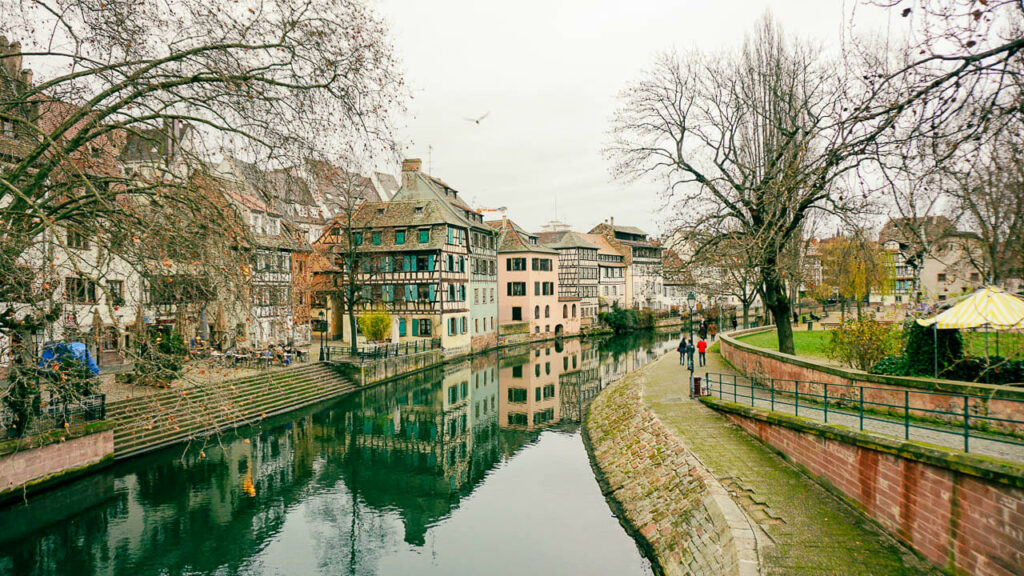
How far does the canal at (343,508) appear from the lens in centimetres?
1199

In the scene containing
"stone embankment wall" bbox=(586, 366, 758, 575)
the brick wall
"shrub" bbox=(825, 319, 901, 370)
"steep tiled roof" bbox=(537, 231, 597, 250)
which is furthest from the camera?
"steep tiled roof" bbox=(537, 231, 597, 250)

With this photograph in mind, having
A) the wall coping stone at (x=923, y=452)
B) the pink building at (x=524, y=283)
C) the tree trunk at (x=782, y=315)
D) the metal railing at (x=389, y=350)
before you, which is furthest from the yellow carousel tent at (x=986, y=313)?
the pink building at (x=524, y=283)

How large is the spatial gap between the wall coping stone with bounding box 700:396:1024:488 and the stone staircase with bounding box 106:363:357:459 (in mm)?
10038

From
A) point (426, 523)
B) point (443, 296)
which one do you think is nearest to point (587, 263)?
point (443, 296)

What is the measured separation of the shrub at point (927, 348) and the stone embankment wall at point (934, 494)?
3.51 metres

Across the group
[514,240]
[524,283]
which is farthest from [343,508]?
[514,240]

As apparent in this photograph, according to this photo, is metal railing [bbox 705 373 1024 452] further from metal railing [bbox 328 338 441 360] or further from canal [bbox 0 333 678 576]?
metal railing [bbox 328 338 441 360]

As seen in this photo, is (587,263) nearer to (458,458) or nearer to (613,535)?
(458,458)

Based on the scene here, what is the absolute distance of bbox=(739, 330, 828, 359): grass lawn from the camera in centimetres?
2254

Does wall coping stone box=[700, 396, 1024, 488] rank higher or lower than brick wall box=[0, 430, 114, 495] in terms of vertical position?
higher

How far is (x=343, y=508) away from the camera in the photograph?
48.8 ft

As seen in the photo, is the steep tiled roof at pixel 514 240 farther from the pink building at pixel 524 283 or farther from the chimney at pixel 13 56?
the chimney at pixel 13 56

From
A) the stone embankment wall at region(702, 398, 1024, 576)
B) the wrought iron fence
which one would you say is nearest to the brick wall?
the wrought iron fence

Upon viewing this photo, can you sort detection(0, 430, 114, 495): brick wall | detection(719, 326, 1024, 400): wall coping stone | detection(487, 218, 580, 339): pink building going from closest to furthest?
detection(719, 326, 1024, 400): wall coping stone < detection(0, 430, 114, 495): brick wall < detection(487, 218, 580, 339): pink building
